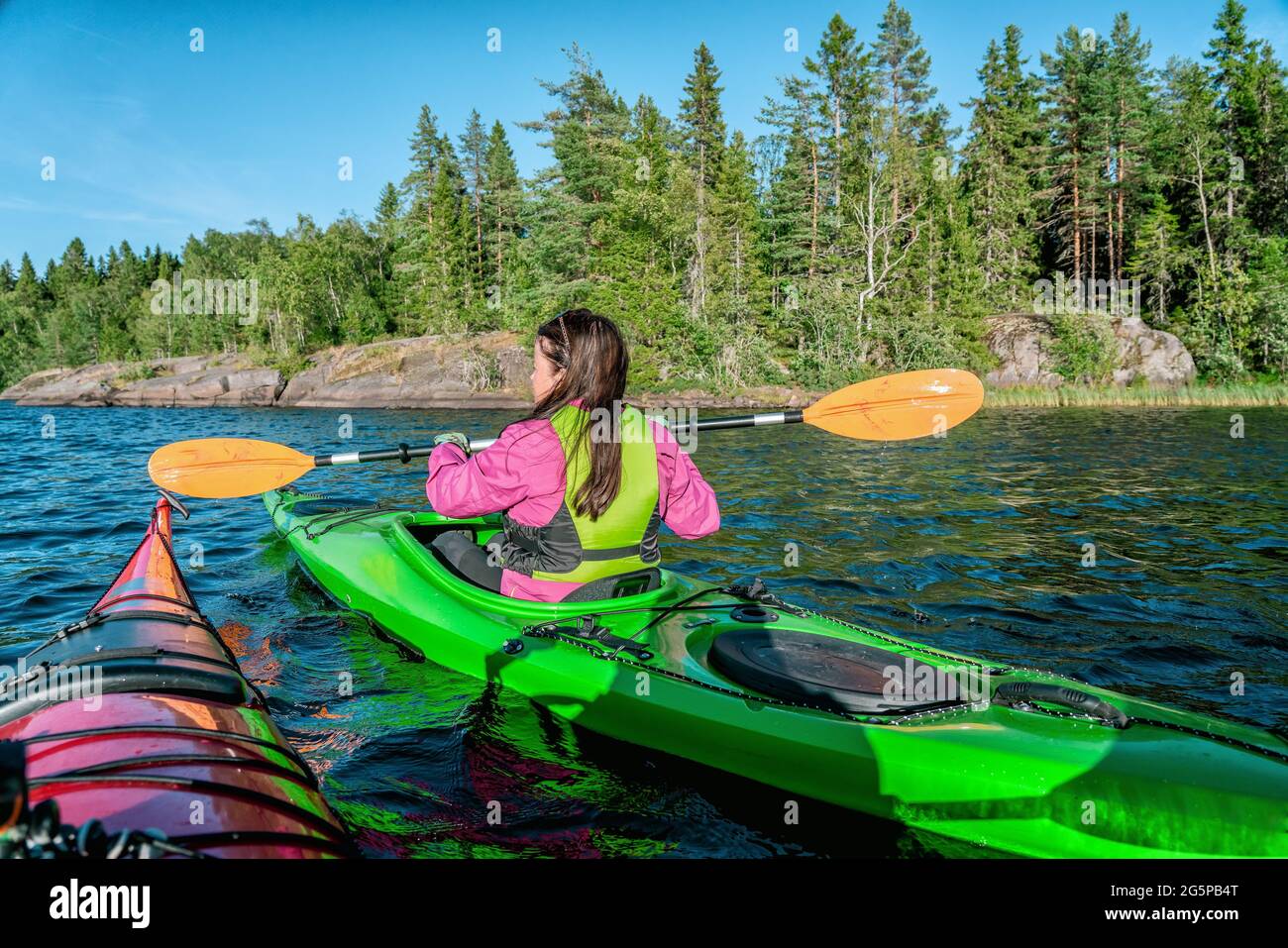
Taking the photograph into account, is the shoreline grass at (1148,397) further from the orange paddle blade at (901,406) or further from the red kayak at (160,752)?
the red kayak at (160,752)

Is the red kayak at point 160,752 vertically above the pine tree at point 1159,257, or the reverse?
the pine tree at point 1159,257

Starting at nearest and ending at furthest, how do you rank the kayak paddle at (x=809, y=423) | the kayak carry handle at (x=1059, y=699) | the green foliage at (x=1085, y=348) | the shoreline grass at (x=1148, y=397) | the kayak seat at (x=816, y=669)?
the kayak carry handle at (x=1059, y=699) < the kayak seat at (x=816, y=669) < the kayak paddle at (x=809, y=423) < the shoreline grass at (x=1148, y=397) < the green foliage at (x=1085, y=348)

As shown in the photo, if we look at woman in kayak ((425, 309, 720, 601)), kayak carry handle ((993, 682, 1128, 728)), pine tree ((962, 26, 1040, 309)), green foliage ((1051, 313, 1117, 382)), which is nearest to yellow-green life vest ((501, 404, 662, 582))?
woman in kayak ((425, 309, 720, 601))

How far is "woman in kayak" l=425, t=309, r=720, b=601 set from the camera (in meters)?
3.29

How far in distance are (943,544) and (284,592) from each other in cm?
517

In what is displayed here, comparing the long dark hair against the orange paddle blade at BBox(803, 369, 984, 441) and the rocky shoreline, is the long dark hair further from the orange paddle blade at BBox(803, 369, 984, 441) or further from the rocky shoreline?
the rocky shoreline

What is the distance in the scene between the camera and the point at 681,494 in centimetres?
364

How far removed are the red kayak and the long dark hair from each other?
4.84 ft

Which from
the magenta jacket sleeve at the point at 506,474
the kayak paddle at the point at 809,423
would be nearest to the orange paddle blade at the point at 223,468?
the kayak paddle at the point at 809,423

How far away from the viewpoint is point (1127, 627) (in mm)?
4617

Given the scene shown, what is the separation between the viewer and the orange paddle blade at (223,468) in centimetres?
539

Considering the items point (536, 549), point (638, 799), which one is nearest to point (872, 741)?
point (638, 799)

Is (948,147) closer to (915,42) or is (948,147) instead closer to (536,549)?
(915,42)

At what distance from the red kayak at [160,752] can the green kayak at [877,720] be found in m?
1.17
